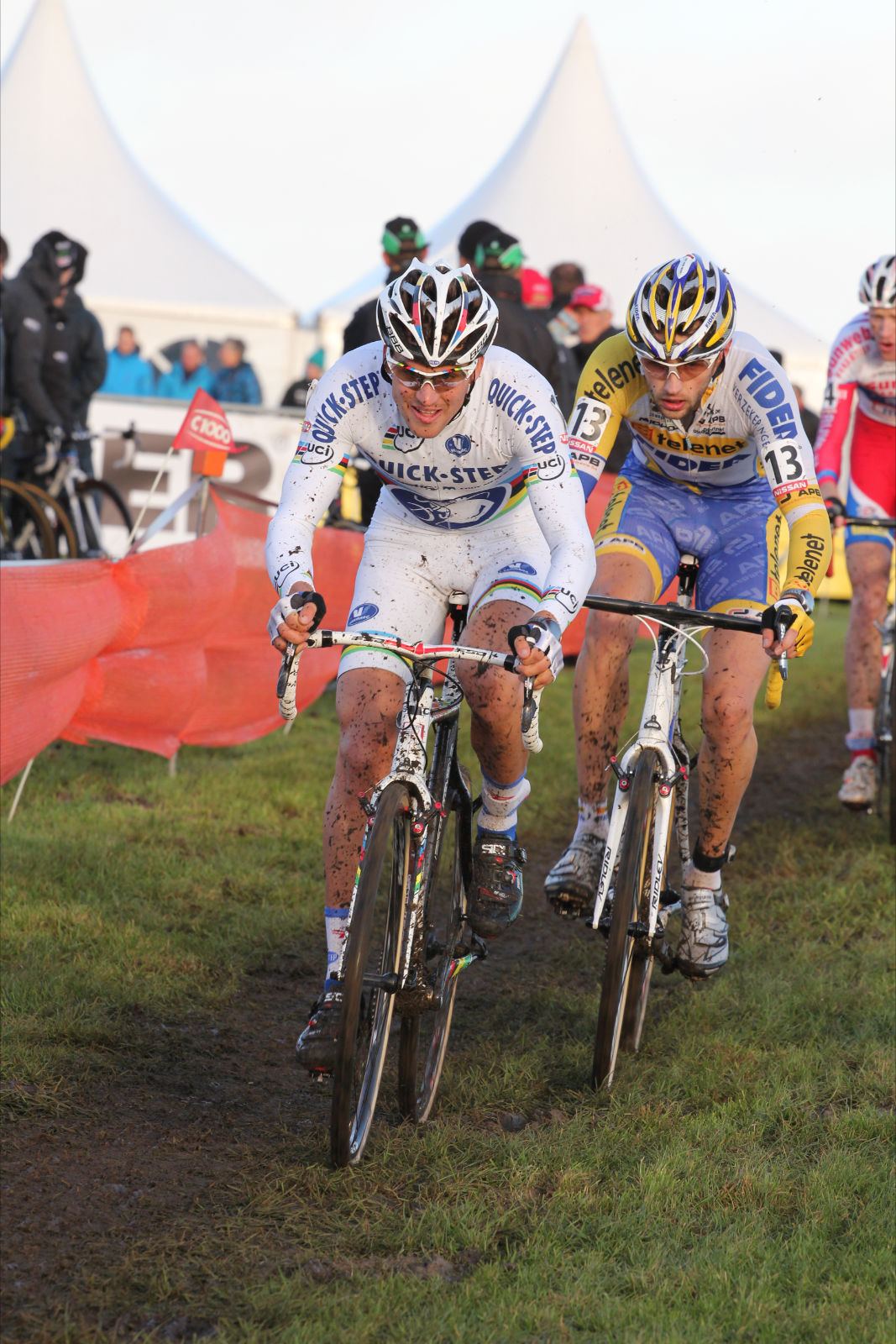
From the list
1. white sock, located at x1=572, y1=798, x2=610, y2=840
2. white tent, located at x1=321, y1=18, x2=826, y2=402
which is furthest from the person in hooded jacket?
white tent, located at x1=321, y1=18, x2=826, y2=402

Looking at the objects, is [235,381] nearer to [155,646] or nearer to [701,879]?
[155,646]

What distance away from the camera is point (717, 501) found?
5445mm

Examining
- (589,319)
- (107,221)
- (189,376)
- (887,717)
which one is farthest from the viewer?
(107,221)

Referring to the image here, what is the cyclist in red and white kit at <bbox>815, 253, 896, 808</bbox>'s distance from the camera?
7.83 meters

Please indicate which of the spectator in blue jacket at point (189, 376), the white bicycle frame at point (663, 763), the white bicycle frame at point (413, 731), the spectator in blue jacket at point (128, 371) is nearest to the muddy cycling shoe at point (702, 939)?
the white bicycle frame at point (663, 763)

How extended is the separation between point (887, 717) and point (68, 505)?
6797 millimetres

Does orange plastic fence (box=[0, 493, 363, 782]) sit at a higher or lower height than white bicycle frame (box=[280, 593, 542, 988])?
higher

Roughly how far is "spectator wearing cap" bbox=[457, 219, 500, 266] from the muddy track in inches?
192

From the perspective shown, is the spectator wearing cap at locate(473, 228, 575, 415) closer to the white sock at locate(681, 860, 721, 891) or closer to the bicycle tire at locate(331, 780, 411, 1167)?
the white sock at locate(681, 860, 721, 891)

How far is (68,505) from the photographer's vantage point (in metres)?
11.4

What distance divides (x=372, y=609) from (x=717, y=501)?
173 cm

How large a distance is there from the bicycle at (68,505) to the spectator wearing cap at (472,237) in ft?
11.6

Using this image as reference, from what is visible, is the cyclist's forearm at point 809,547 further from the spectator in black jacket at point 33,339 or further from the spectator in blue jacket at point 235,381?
the spectator in blue jacket at point 235,381

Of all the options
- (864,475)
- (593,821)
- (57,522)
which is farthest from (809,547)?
(57,522)
